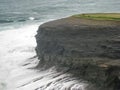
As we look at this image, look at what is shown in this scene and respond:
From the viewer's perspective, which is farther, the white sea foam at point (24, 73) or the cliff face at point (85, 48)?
the white sea foam at point (24, 73)

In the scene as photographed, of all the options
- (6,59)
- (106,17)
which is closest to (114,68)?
(106,17)

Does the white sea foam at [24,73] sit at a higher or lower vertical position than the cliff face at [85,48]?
lower

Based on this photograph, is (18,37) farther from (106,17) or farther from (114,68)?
(114,68)

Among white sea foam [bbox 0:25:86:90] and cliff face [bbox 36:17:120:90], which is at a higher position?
cliff face [bbox 36:17:120:90]

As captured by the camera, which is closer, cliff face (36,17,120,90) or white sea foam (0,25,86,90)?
cliff face (36,17,120,90)

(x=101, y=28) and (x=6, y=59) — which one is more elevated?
(x=101, y=28)
